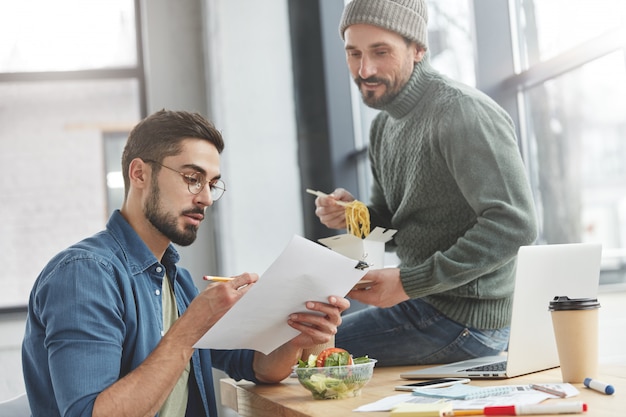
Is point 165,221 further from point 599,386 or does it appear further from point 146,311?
point 599,386

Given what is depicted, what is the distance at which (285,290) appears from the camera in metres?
1.64

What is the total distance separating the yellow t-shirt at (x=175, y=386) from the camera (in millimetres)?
1927

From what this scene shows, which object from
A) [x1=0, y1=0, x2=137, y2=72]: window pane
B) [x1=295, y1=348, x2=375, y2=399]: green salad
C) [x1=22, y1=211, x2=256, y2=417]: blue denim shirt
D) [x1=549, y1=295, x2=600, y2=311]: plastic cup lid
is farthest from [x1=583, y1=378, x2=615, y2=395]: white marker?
[x1=0, y1=0, x2=137, y2=72]: window pane

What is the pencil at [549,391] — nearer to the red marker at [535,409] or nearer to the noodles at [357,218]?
the red marker at [535,409]

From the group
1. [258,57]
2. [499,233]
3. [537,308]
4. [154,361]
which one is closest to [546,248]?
[537,308]

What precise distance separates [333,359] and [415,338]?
72 centimetres

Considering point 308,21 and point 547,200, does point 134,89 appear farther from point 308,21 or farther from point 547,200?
point 547,200

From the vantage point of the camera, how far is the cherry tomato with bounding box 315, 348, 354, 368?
5.54 ft

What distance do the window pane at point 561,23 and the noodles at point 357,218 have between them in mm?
805

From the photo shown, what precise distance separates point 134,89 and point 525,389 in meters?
3.70

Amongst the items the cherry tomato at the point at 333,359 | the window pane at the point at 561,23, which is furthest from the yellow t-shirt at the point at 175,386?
the window pane at the point at 561,23

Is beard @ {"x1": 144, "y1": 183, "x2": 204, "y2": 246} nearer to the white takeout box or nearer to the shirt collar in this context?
the shirt collar

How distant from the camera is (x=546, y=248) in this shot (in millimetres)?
1778

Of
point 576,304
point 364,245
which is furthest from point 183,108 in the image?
point 576,304
